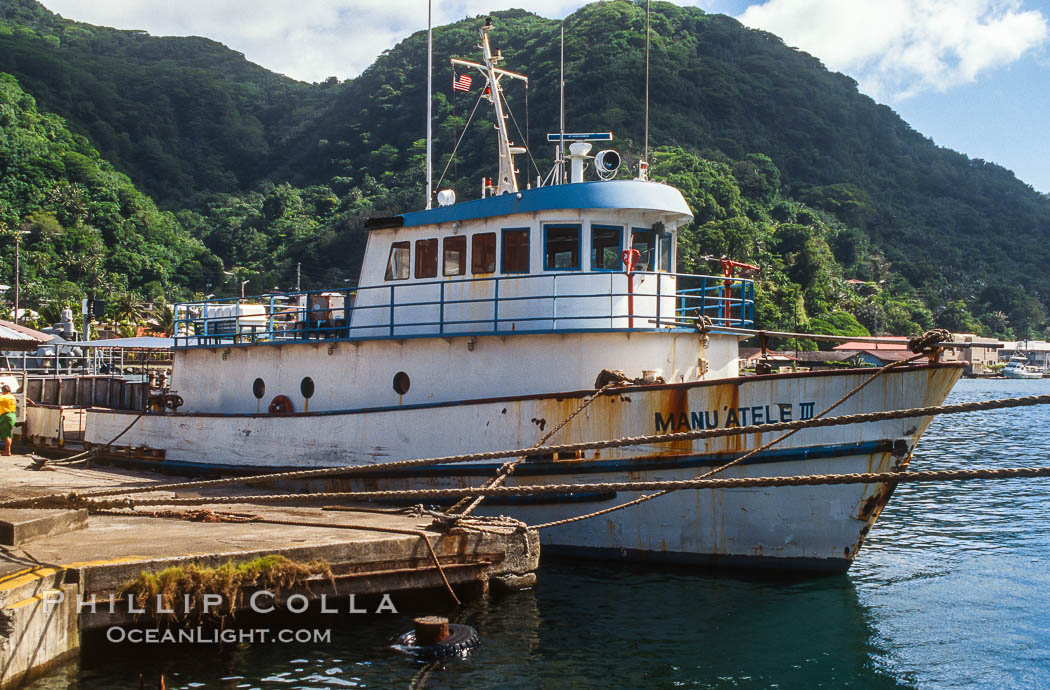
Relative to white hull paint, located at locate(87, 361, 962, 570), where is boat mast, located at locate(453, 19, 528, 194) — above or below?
above

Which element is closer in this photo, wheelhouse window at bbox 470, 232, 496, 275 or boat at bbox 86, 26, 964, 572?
boat at bbox 86, 26, 964, 572

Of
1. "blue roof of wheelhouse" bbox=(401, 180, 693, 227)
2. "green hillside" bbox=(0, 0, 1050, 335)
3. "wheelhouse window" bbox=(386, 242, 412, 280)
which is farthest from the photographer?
"green hillside" bbox=(0, 0, 1050, 335)

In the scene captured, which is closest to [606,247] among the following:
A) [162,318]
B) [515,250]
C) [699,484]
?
[515,250]

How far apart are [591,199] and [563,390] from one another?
257 centimetres

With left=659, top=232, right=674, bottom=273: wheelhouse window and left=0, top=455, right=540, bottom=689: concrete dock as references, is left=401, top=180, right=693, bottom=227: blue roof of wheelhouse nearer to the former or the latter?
left=659, top=232, right=674, bottom=273: wheelhouse window

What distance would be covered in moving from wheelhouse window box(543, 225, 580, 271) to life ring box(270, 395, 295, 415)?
15.0 feet

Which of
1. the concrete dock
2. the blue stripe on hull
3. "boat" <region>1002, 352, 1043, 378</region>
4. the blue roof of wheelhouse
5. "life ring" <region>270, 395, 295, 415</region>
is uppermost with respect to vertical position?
"boat" <region>1002, 352, 1043, 378</region>

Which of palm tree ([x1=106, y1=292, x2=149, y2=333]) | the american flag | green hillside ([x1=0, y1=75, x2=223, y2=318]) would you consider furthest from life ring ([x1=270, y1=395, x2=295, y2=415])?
green hillside ([x1=0, y1=75, x2=223, y2=318])

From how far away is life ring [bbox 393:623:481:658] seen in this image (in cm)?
851

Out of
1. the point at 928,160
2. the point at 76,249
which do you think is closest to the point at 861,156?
the point at 928,160

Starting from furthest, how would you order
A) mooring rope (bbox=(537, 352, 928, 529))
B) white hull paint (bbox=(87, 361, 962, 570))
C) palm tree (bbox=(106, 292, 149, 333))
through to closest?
palm tree (bbox=(106, 292, 149, 333)) < white hull paint (bbox=(87, 361, 962, 570)) < mooring rope (bbox=(537, 352, 928, 529))

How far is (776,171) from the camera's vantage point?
106 m

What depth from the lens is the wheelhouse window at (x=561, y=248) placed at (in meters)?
12.5

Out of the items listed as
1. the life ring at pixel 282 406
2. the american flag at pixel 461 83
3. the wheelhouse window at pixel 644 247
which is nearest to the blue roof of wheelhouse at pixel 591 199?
the wheelhouse window at pixel 644 247
